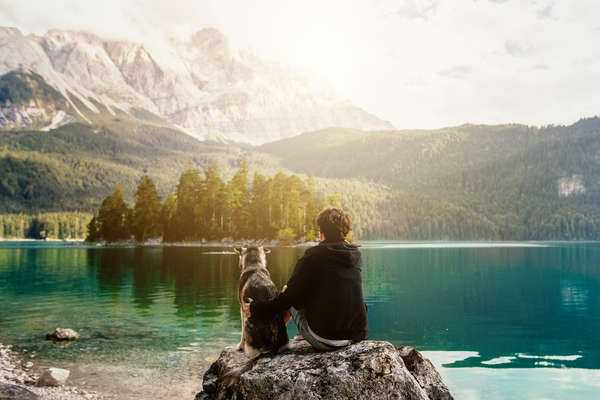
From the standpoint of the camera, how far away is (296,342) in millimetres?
5613

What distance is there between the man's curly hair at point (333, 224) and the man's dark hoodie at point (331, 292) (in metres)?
0.11

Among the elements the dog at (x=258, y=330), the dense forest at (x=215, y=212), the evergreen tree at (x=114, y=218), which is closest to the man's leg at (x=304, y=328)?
the dog at (x=258, y=330)

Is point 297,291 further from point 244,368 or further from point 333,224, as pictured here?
point 244,368

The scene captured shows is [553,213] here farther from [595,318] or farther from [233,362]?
[233,362]

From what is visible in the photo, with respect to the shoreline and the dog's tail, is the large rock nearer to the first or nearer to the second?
the dog's tail

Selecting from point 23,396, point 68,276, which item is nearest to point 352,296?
point 23,396

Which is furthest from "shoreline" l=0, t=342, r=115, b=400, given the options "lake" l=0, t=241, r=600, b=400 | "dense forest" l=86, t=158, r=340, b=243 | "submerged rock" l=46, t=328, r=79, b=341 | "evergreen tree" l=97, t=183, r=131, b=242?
"evergreen tree" l=97, t=183, r=131, b=242

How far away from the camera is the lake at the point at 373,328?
34.3ft

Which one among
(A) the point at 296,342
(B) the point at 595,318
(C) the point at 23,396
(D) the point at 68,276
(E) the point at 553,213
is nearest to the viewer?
(A) the point at 296,342

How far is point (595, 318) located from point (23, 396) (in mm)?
21817

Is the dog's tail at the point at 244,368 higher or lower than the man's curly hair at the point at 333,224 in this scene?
lower

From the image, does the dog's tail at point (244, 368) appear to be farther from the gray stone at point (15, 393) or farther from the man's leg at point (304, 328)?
the gray stone at point (15, 393)

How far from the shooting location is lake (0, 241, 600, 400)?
34.3ft

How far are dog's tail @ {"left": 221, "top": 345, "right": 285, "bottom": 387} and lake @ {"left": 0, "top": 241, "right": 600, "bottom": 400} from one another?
15.1ft
